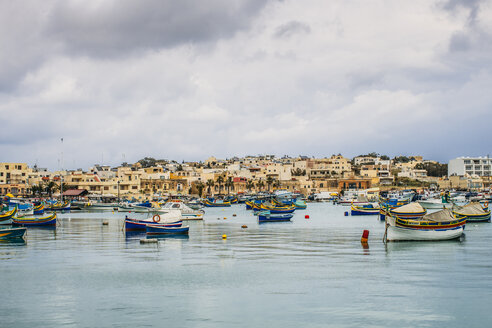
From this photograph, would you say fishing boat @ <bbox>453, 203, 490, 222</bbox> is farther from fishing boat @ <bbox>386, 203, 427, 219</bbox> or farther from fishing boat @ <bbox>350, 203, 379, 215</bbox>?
fishing boat @ <bbox>350, 203, 379, 215</bbox>

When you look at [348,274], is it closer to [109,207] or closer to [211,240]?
[211,240]

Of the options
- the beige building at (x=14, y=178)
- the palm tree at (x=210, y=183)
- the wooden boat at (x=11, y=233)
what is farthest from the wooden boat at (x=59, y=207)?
the wooden boat at (x=11, y=233)

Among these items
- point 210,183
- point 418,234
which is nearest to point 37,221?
point 418,234

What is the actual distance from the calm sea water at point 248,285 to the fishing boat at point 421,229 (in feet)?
3.14

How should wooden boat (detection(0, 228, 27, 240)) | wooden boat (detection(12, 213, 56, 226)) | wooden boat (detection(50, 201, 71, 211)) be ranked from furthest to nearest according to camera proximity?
wooden boat (detection(50, 201, 71, 211))
wooden boat (detection(12, 213, 56, 226))
wooden boat (detection(0, 228, 27, 240))

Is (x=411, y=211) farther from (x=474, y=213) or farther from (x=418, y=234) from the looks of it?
(x=474, y=213)

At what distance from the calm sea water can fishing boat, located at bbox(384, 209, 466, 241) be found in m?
0.96

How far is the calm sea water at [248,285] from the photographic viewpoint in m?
23.4

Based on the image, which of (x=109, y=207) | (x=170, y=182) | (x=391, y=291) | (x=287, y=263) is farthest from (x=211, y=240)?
(x=170, y=182)

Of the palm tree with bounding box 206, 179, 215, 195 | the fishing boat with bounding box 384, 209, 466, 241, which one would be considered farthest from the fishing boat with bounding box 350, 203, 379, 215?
the palm tree with bounding box 206, 179, 215, 195

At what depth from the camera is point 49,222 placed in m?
73.1

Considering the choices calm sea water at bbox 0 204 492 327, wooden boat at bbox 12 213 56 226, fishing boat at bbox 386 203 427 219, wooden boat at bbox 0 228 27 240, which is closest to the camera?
calm sea water at bbox 0 204 492 327

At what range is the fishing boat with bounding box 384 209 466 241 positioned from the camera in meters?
46.5

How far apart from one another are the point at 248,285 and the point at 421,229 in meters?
21.5
